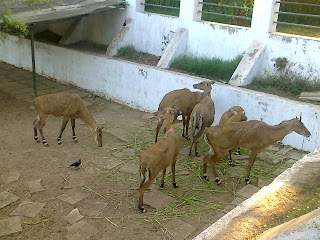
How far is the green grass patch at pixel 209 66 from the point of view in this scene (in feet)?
35.3

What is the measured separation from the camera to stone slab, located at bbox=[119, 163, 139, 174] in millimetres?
7693

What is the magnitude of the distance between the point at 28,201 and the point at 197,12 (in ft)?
25.6

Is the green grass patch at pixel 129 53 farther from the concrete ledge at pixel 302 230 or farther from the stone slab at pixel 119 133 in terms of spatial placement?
the concrete ledge at pixel 302 230

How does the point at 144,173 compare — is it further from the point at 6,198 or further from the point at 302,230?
the point at 302,230

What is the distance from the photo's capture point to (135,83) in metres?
11.5

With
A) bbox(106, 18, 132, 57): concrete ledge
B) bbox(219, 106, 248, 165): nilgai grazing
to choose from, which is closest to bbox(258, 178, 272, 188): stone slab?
bbox(219, 106, 248, 165): nilgai grazing

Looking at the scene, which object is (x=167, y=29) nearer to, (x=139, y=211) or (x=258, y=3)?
(x=258, y=3)

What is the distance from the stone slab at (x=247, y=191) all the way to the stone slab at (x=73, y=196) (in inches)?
110

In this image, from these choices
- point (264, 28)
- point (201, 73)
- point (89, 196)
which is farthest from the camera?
point (201, 73)

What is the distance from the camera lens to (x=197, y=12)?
11719 millimetres

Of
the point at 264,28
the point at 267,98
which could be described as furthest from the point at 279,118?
the point at 264,28

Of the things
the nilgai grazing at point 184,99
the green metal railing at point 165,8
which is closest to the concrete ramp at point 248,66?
the nilgai grazing at point 184,99

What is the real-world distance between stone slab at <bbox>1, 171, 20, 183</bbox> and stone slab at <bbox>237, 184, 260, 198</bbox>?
4232mm

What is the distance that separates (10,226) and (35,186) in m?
1.21
